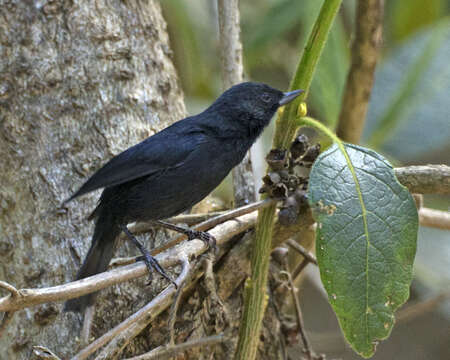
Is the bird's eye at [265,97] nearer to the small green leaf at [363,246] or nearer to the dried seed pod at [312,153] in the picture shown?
the dried seed pod at [312,153]

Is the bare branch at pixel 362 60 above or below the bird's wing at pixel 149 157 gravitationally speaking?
above

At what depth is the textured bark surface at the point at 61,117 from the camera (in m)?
2.59

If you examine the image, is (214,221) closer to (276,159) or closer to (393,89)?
(276,159)

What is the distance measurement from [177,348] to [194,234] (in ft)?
1.78

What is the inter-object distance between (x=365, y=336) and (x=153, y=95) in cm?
156

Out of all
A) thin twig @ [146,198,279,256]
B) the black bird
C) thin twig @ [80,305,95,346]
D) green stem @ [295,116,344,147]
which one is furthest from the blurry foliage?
thin twig @ [80,305,95,346]

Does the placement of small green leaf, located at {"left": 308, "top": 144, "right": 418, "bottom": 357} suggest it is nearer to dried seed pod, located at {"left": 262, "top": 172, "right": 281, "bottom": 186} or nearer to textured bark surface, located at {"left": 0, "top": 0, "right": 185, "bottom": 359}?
dried seed pod, located at {"left": 262, "top": 172, "right": 281, "bottom": 186}

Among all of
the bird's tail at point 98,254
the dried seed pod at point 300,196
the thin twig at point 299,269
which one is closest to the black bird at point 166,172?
the bird's tail at point 98,254

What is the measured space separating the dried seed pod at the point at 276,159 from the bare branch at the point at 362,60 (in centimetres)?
105

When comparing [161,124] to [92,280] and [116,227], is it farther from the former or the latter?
[92,280]

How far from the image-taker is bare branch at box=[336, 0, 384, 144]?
130 inches

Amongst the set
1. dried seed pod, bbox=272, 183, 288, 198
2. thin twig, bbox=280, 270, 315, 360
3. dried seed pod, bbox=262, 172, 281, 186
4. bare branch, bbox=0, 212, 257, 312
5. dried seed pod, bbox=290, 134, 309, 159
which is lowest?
thin twig, bbox=280, 270, 315, 360

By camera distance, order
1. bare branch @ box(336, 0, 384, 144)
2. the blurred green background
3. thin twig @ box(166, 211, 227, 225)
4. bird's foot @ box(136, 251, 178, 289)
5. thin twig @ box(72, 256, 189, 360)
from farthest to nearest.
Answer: the blurred green background → bare branch @ box(336, 0, 384, 144) → thin twig @ box(166, 211, 227, 225) → bird's foot @ box(136, 251, 178, 289) → thin twig @ box(72, 256, 189, 360)

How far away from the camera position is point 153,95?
3012 millimetres
